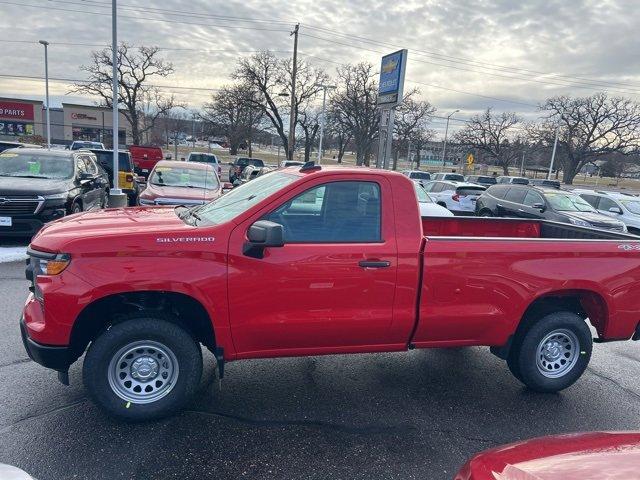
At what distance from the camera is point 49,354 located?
10.5ft

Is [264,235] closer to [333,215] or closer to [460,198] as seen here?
[333,215]

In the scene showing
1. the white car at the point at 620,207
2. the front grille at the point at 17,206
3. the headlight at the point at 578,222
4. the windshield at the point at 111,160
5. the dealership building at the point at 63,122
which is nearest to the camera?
the front grille at the point at 17,206

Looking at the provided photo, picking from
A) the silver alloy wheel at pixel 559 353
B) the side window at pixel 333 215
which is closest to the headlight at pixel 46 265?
the side window at pixel 333 215

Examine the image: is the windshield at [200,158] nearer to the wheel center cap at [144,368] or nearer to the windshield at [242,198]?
the windshield at [242,198]

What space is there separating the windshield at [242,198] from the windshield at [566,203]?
38.1 feet

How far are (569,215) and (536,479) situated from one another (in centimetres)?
1262

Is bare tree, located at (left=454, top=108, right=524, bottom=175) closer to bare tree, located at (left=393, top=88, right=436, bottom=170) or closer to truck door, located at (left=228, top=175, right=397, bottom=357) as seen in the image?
bare tree, located at (left=393, top=88, right=436, bottom=170)

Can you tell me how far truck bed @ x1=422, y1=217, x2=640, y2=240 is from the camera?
5512 mm

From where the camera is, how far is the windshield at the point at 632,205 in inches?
576

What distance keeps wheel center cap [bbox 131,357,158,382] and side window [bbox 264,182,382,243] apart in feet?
4.51

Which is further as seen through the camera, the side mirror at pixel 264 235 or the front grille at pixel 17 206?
the front grille at pixel 17 206

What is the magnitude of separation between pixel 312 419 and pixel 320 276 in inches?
45.2

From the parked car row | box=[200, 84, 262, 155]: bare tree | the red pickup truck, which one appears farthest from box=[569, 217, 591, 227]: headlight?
box=[200, 84, 262, 155]: bare tree

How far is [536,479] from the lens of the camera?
169 cm
